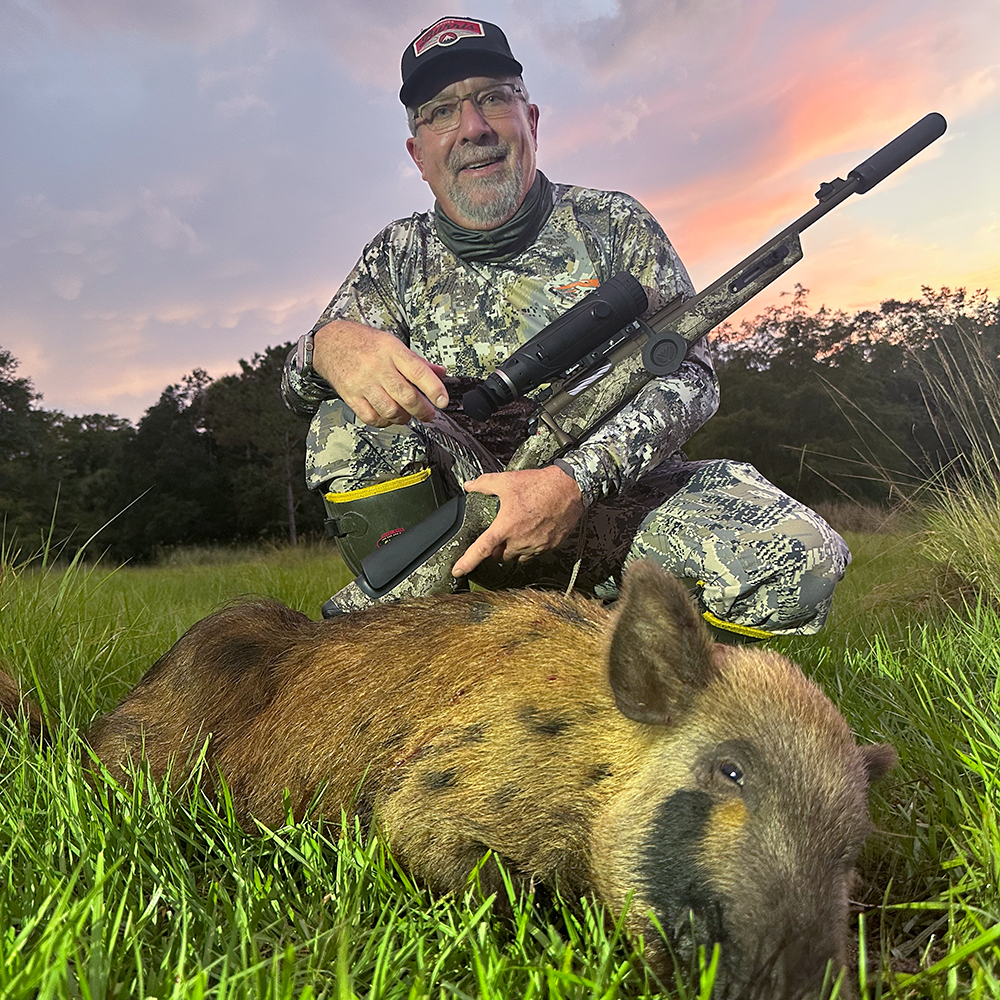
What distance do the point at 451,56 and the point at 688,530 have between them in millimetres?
2751

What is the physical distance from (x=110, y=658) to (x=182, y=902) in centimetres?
289

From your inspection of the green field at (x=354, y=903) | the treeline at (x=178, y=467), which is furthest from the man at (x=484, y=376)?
the treeline at (x=178, y=467)

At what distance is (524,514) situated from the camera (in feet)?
10.2

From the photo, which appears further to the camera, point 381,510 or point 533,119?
point 533,119

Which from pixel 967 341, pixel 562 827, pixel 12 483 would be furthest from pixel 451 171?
pixel 12 483

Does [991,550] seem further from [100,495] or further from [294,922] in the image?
[100,495]

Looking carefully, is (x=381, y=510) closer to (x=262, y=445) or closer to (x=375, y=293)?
(x=375, y=293)

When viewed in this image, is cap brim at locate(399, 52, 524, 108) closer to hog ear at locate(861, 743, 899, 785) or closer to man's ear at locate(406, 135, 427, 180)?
man's ear at locate(406, 135, 427, 180)

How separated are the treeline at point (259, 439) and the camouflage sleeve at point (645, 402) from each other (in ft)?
86.4

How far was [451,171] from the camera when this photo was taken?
4.42 m

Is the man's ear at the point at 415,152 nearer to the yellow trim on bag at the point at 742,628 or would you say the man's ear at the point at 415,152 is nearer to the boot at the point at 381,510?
the boot at the point at 381,510

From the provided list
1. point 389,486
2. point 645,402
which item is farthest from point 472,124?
point 389,486

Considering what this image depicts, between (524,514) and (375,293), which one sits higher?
(375,293)

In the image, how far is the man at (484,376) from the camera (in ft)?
11.0
